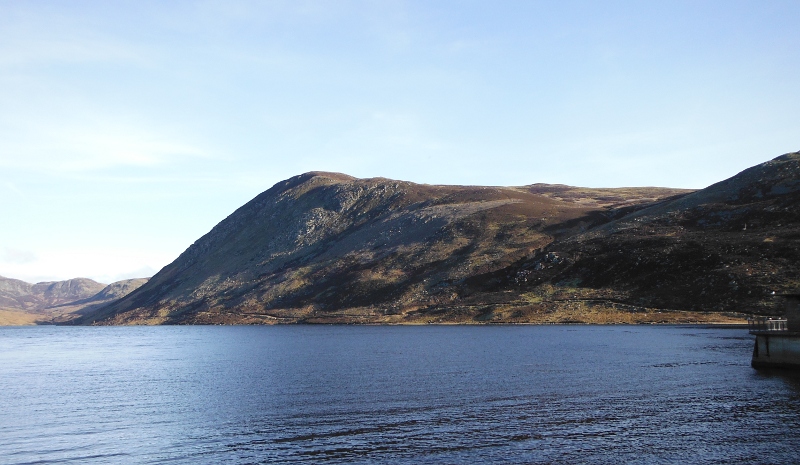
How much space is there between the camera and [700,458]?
1454 inches

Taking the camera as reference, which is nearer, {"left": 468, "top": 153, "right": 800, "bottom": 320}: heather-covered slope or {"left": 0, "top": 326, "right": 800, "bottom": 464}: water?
{"left": 0, "top": 326, "right": 800, "bottom": 464}: water

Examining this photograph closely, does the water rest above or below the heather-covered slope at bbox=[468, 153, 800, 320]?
below

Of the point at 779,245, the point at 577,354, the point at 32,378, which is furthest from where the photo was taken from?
the point at 779,245

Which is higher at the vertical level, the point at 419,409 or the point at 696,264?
the point at 696,264

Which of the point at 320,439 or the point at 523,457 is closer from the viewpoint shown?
the point at 523,457

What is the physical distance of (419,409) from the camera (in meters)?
51.5

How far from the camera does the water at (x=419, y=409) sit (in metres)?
39.2

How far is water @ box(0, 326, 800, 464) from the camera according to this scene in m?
39.2

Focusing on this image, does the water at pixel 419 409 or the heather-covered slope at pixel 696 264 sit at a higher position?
the heather-covered slope at pixel 696 264

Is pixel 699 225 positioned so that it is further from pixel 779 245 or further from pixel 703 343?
pixel 703 343

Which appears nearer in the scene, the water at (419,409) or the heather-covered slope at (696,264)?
the water at (419,409)

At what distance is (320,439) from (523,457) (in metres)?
12.8

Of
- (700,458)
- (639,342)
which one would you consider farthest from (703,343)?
(700,458)

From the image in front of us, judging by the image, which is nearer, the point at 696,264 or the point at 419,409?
the point at 419,409
